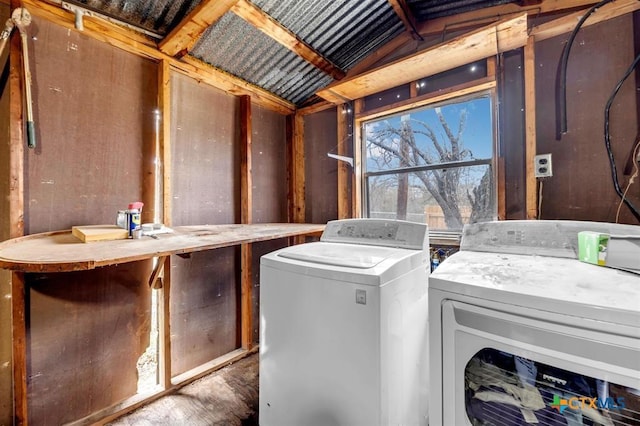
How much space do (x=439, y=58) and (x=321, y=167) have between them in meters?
1.34

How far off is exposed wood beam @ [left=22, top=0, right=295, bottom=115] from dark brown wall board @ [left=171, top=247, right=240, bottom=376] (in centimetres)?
135

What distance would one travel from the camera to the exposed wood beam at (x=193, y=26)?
1.50 m

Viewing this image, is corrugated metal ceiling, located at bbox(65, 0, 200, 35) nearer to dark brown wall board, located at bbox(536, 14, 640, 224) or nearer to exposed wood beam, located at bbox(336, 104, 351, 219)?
exposed wood beam, located at bbox(336, 104, 351, 219)

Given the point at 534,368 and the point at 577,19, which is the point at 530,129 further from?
the point at 534,368

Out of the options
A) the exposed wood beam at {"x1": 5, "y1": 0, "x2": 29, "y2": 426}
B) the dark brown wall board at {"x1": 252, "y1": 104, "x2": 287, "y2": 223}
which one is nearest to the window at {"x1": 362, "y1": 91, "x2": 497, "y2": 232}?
the dark brown wall board at {"x1": 252, "y1": 104, "x2": 287, "y2": 223}

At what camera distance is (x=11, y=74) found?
1336mm

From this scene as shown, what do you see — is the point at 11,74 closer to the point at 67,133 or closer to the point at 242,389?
the point at 67,133

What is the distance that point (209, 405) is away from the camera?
1729 millimetres

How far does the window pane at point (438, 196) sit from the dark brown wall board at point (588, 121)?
363 mm

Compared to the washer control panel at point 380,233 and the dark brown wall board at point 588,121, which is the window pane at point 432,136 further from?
the washer control panel at point 380,233

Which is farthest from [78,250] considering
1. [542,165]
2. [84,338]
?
[542,165]

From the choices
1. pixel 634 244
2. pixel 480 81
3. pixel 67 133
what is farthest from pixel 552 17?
pixel 67 133

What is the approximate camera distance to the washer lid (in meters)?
1.19

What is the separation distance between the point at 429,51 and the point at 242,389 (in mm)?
2560
